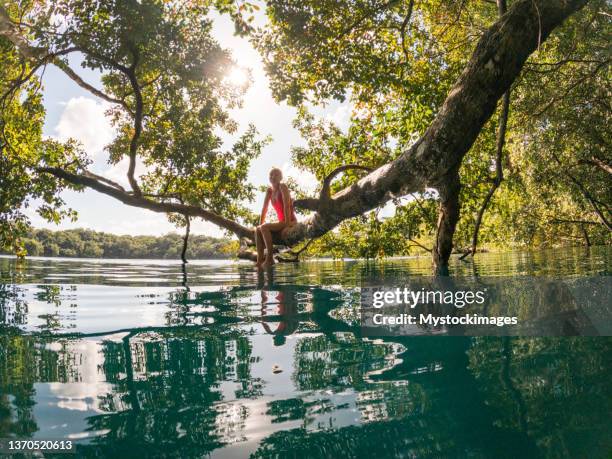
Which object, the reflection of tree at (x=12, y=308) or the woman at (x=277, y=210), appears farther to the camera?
the woman at (x=277, y=210)

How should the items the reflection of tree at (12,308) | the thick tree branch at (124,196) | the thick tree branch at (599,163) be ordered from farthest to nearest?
the thick tree branch at (599,163)
the thick tree branch at (124,196)
the reflection of tree at (12,308)

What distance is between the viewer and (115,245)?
64375 mm

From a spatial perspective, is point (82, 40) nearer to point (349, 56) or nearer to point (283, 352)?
point (349, 56)

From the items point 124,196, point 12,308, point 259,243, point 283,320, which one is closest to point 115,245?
point 124,196

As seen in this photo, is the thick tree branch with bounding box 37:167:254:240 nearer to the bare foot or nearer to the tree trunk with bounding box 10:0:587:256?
the bare foot

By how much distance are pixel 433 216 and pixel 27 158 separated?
11.6 m

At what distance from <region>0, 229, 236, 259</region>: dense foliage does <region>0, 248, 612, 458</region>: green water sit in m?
53.0

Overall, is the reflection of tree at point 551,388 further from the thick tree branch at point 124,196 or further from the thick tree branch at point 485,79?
the thick tree branch at point 124,196

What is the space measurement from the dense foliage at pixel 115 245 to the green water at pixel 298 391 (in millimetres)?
52951

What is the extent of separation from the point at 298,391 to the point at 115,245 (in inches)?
2709

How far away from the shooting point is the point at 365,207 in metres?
6.88

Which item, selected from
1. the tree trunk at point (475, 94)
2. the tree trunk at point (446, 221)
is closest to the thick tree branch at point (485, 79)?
the tree trunk at point (475, 94)

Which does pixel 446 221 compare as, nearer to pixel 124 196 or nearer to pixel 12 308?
pixel 12 308

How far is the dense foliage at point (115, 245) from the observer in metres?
56.4
